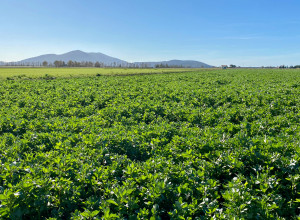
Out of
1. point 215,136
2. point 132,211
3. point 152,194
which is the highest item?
point 215,136

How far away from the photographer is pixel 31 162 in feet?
18.7

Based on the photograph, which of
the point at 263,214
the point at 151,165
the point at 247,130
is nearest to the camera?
the point at 263,214

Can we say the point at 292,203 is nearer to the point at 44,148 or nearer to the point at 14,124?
the point at 44,148

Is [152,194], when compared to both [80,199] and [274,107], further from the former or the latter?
[274,107]

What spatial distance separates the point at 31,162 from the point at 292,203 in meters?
6.57

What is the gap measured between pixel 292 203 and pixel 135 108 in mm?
10293

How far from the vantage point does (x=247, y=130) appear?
8.89 meters

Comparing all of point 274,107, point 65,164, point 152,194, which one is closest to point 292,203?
point 152,194

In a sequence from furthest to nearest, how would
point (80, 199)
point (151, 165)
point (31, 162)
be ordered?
point (31, 162)
point (151, 165)
point (80, 199)

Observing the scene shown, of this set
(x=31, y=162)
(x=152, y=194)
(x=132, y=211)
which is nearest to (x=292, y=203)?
(x=152, y=194)

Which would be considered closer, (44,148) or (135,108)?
(44,148)

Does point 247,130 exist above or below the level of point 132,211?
above

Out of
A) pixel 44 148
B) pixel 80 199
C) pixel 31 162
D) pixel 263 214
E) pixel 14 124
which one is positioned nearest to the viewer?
pixel 263 214

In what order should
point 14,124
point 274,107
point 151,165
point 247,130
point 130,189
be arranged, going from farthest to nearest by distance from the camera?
point 274,107
point 14,124
point 247,130
point 151,165
point 130,189
